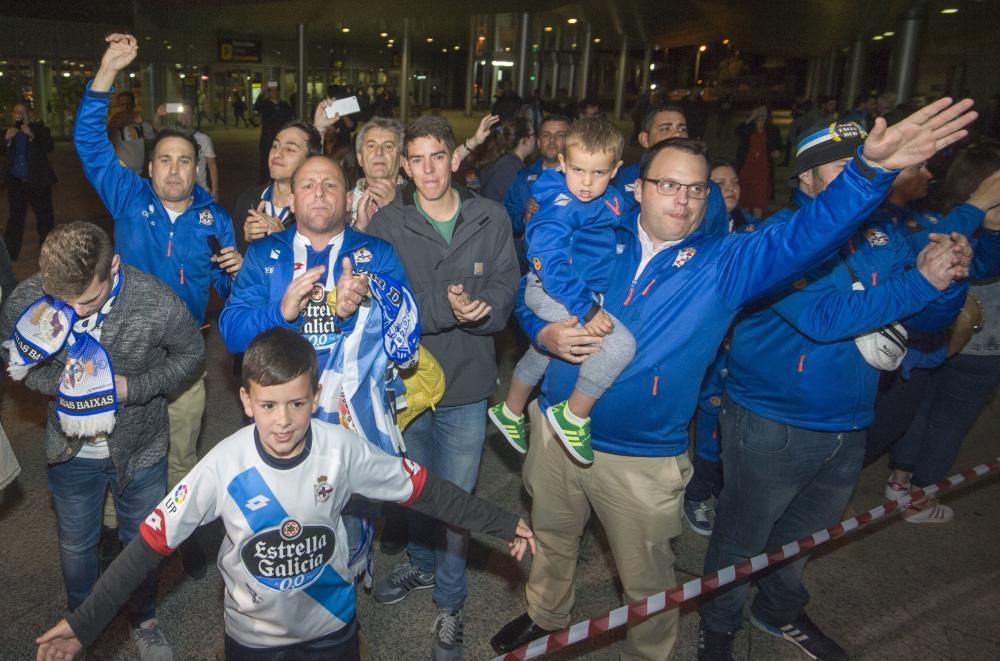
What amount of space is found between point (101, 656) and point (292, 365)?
204 centimetres

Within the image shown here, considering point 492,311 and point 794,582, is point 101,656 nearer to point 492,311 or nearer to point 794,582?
point 492,311

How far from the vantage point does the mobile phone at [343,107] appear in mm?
5141

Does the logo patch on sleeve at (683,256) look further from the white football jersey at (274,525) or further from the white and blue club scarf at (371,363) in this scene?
the white football jersey at (274,525)

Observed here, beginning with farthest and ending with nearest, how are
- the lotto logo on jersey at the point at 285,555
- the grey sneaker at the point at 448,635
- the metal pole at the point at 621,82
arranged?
A: the metal pole at the point at 621,82, the grey sneaker at the point at 448,635, the lotto logo on jersey at the point at 285,555

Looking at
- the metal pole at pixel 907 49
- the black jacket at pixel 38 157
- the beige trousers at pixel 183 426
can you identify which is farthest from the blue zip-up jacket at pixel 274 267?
the metal pole at pixel 907 49

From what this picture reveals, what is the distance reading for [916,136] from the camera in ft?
7.57

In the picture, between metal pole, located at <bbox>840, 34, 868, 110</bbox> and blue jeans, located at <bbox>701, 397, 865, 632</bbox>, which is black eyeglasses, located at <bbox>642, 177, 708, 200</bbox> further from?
metal pole, located at <bbox>840, 34, 868, 110</bbox>

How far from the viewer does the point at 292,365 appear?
250 centimetres

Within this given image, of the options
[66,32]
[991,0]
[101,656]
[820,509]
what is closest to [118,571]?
[101,656]

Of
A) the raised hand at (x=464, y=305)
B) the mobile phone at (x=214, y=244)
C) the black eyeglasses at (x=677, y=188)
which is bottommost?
the raised hand at (x=464, y=305)

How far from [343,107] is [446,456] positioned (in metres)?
2.70

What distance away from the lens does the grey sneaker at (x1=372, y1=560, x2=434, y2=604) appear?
3986mm

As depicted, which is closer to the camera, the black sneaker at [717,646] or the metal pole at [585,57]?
the black sneaker at [717,646]

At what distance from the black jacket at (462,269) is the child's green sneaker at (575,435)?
0.64 m
